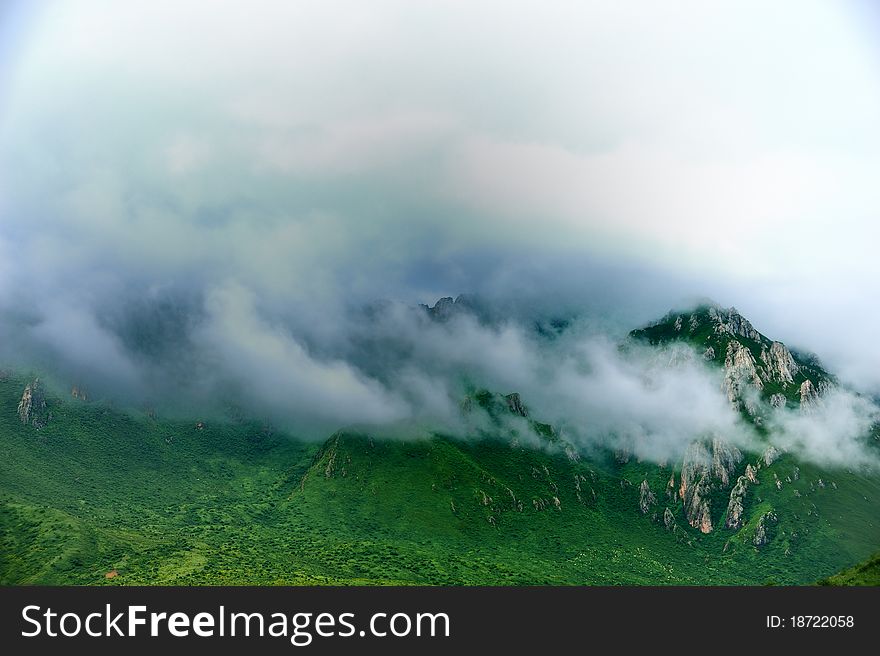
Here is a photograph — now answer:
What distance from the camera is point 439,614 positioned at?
94.0 metres

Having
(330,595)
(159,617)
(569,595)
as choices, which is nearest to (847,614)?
(569,595)

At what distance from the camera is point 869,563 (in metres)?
186

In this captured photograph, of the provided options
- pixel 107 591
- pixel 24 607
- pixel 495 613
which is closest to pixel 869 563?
pixel 495 613

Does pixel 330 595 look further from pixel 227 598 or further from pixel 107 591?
pixel 107 591

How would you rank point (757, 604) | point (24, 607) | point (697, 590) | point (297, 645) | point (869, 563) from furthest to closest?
point (869, 563) < point (697, 590) < point (757, 604) < point (24, 607) < point (297, 645)

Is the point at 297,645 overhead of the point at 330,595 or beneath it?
beneath

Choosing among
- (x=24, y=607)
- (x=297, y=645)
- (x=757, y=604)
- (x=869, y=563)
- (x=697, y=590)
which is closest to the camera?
(x=297, y=645)

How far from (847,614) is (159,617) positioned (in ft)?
359

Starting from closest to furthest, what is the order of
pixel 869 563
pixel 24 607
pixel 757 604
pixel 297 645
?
1. pixel 297 645
2. pixel 24 607
3. pixel 757 604
4. pixel 869 563

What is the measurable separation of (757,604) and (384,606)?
6153 cm

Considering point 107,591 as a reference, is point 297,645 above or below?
below

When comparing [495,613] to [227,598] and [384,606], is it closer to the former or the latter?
[384,606]

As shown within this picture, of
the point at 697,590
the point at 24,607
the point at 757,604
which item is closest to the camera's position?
the point at 24,607

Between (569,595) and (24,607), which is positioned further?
(569,595)
